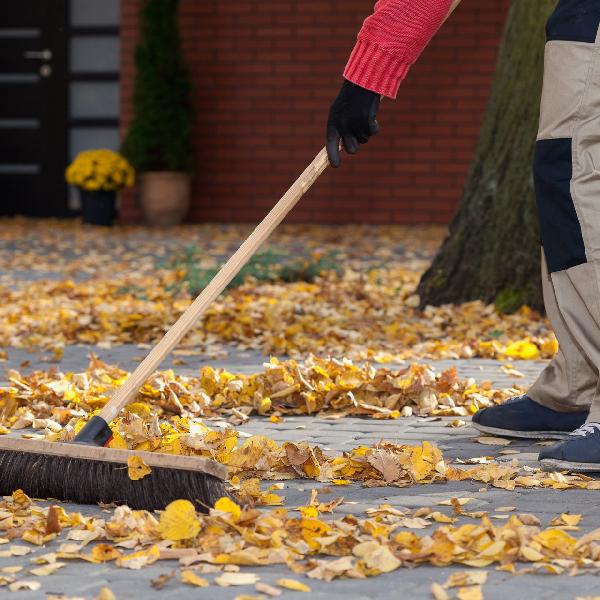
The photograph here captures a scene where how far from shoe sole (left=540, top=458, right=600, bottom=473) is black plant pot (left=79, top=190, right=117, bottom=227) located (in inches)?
400

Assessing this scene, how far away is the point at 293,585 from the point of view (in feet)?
8.31

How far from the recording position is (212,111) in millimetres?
13867

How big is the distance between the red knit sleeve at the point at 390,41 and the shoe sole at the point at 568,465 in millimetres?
1054

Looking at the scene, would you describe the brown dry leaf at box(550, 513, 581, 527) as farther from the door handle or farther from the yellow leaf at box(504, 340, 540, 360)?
the door handle

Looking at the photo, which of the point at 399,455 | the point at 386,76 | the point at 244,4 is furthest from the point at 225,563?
the point at 244,4

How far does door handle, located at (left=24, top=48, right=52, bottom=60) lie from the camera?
1429 centimetres

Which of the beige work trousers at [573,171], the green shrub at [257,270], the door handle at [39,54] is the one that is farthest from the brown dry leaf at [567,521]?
the door handle at [39,54]

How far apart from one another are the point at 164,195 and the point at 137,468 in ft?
34.1

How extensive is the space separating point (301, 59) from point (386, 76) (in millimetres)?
10005

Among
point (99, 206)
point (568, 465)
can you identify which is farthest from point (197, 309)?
point (99, 206)

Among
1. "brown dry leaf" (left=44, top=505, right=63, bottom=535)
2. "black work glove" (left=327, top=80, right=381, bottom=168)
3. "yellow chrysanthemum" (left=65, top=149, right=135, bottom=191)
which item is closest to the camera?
"brown dry leaf" (left=44, top=505, right=63, bottom=535)

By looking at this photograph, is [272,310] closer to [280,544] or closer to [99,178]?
[280,544]

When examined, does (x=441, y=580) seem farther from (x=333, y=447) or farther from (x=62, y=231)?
(x=62, y=231)

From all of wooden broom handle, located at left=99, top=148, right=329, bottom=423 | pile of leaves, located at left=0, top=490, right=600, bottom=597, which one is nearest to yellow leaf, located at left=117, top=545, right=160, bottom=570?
pile of leaves, located at left=0, top=490, right=600, bottom=597
